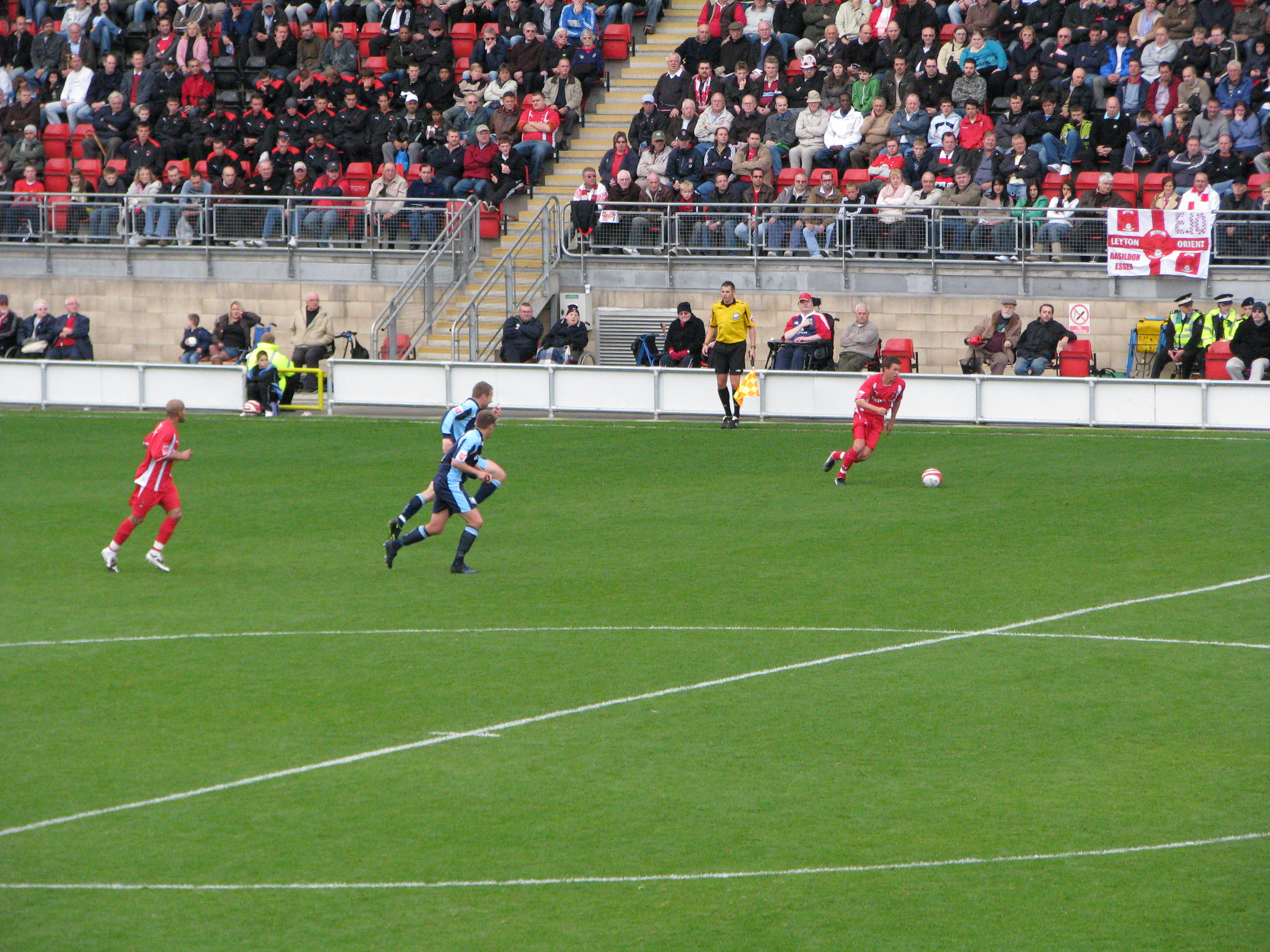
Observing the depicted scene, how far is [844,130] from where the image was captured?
30234 millimetres

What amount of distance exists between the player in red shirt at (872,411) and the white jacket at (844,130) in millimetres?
10395

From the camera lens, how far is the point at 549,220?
100 feet

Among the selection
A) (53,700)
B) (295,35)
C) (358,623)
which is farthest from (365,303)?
(53,700)

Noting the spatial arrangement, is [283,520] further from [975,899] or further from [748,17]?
[748,17]

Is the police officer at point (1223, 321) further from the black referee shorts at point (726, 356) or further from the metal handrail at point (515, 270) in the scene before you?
the metal handrail at point (515, 270)

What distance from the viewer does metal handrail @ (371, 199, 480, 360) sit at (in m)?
29.4

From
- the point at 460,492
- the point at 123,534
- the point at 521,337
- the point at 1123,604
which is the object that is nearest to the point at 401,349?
the point at 521,337

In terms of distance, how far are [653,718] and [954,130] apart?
20.3m

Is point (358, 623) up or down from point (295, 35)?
down

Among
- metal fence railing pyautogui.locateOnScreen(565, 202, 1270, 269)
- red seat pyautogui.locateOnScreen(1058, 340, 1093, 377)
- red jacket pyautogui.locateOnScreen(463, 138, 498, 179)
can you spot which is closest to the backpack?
metal fence railing pyautogui.locateOnScreen(565, 202, 1270, 269)

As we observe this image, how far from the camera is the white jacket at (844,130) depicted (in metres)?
30.2

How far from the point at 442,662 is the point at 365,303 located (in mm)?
19100

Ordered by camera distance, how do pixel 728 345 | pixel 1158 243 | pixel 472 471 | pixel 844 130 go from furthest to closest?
pixel 844 130 < pixel 1158 243 < pixel 728 345 < pixel 472 471

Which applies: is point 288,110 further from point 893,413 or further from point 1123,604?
point 1123,604
